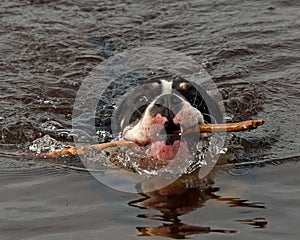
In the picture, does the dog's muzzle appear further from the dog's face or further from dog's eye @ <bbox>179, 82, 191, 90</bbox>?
dog's eye @ <bbox>179, 82, 191, 90</bbox>

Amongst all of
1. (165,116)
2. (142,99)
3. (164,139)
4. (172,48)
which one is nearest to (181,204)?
(164,139)

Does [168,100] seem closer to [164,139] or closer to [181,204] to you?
[164,139]

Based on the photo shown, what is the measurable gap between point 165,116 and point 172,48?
2.99 metres

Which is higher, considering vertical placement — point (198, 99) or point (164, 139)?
point (198, 99)

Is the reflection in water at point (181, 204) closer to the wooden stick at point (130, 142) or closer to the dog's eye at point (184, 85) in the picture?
the wooden stick at point (130, 142)

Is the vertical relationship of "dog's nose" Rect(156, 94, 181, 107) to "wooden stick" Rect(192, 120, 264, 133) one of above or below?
above

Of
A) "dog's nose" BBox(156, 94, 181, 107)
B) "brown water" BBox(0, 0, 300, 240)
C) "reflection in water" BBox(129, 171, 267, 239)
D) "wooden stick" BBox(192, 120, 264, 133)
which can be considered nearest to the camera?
"reflection in water" BBox(129, 171, 267, 239)

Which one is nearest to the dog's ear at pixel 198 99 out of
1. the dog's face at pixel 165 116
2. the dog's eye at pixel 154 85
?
the dog's face at pixel 165 116

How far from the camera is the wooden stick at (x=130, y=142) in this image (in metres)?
3.90

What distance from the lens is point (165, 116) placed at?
4.04 meters

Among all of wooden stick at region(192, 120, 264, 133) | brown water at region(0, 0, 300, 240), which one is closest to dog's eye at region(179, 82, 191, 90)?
wooden stick at region(192, 120, 264, 133)

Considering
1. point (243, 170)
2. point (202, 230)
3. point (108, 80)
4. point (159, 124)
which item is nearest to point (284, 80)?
point (108, 80)

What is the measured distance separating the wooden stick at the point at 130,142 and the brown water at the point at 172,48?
0.12m

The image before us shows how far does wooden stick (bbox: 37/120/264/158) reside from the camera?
390cm
